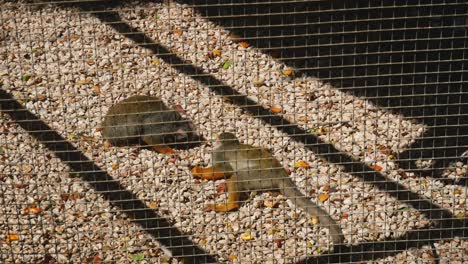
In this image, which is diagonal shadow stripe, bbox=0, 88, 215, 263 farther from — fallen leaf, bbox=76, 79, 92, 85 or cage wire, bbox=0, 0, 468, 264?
fallen leaf, bbox=76, 79, 92, 85

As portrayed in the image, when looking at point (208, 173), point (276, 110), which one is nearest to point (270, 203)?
point (208, 173)

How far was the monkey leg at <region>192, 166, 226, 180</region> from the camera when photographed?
4.91m

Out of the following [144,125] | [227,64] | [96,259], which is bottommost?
[96,259]

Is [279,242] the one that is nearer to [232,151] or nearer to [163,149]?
[232,151]

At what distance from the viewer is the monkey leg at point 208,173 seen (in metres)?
4.91

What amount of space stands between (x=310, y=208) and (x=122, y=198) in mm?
1337

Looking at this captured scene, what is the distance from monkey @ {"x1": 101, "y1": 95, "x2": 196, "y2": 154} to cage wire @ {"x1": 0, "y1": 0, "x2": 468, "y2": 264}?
0.01 meters

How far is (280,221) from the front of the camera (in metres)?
4.59

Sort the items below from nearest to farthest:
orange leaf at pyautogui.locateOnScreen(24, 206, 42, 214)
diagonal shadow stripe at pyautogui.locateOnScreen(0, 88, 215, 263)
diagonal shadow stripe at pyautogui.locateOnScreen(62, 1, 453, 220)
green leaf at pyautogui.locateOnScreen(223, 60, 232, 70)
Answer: diagonal shadow stripe at pyautogui.locateOnScreen(0, 88, 215, 263) < diagonal shadow stripe at pyautogui.locateOnScreen(62, 1, 453, 220) < orange leaf at pyautogui.locateOnScreen(24, 206, 42, 214) < green leaf at pyautogui.locateOnScreen(223, 60, 232, 70)

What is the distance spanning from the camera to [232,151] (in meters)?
4.72

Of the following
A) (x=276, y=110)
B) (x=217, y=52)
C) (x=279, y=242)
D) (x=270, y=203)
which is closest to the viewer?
(x=279, y=242)

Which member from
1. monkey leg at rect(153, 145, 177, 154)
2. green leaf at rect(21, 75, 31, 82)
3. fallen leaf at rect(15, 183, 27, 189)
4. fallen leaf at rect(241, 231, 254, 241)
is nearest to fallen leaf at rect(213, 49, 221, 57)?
monkey leg at rect(153, 145, 177, 154)

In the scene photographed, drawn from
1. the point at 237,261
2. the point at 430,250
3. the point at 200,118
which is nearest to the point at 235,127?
the point at 200,118

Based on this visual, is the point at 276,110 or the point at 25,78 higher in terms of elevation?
the point at 25,78
